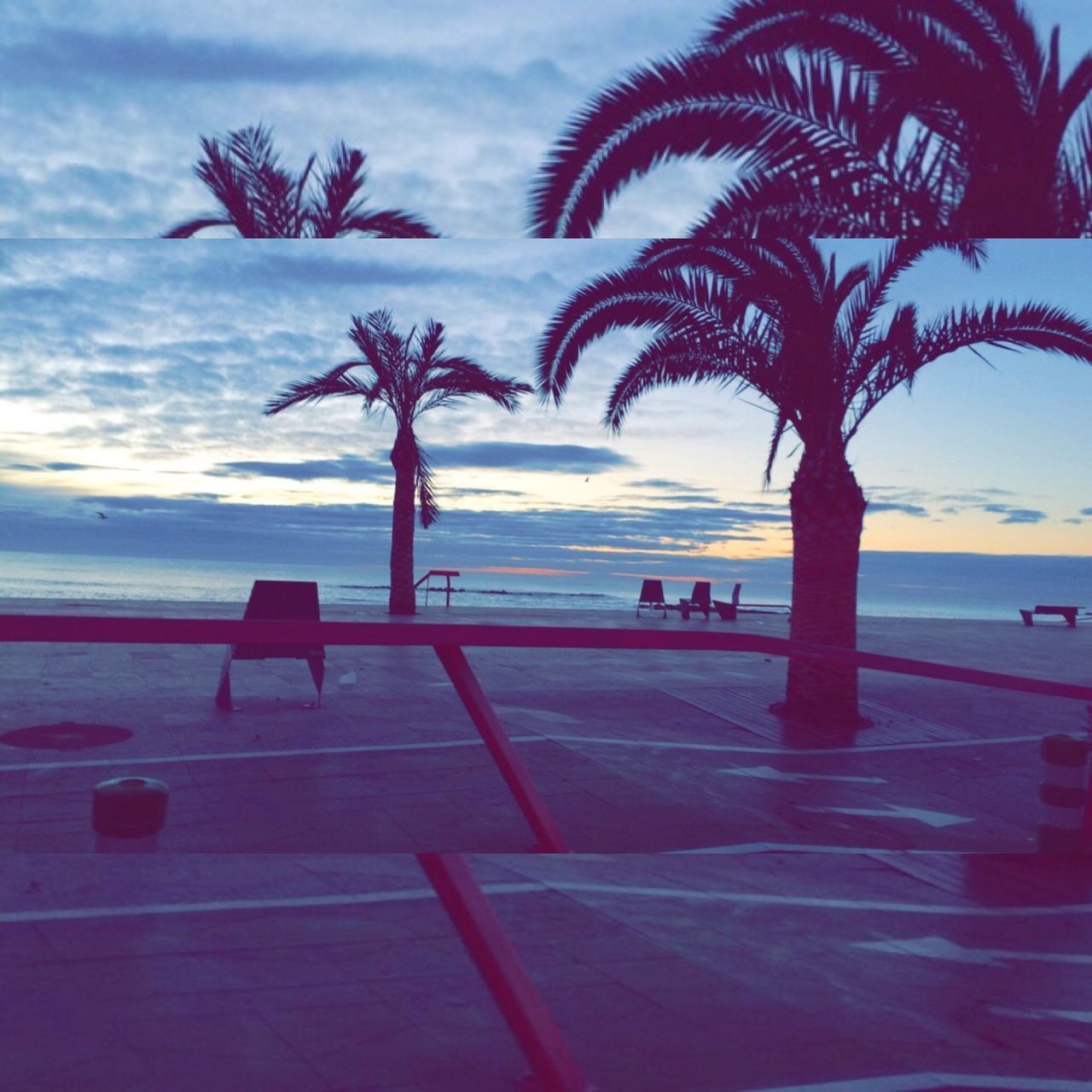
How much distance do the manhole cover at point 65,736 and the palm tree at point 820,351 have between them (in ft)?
20.5

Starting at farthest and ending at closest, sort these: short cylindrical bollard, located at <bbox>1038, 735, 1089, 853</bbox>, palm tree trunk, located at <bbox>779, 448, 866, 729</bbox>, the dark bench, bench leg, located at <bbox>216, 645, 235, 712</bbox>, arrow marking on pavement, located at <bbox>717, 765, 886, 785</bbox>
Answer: the dark bench, palm tree trunk, located at <bbox>779, 448, 866, 729</bbox>, bench leg, located at <bbox>216, 645, 235, 712</bbox>, arrow marking on pavement, located at <bbox>717, 765, 886, 785</bbox>, short cylindrical bollard, located at <bbox>1038, 735, 1089, 853</bbox>

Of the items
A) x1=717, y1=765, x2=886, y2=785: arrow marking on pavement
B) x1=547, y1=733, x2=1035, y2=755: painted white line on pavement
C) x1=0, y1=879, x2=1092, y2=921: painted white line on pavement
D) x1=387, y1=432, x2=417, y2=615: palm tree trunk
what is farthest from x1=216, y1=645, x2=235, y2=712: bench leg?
x1=387, y1=432, x2=417, y2=615: palm tree trunk

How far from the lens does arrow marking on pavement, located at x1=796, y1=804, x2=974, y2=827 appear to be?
724 cm

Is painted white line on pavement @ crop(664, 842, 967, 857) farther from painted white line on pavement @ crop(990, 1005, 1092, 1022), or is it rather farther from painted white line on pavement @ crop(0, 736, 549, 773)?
painted white line on pavement @ crop(990, 1005, 1092, 1022)

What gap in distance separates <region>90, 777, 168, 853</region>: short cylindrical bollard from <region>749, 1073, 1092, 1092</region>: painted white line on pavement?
2.68 metres

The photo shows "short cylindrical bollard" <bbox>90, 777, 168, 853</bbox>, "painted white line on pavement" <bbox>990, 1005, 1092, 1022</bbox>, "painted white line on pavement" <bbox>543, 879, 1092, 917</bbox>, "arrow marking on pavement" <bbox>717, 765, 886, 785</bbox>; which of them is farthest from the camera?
"arrow marking on pavement" <bbox>717, 765, 886, 785</bbox>

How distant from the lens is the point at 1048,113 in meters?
10.1

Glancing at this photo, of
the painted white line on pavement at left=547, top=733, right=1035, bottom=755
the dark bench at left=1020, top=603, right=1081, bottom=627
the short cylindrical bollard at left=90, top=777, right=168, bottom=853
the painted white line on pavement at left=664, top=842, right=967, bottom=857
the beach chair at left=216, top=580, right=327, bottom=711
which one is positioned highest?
the dark bench at left=1020, top=603, right=1081, bottom=627

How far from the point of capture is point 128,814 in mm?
4598

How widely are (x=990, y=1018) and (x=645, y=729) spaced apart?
5.89 meters

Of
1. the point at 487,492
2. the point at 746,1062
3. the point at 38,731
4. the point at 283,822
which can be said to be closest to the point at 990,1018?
the point at 746,1062

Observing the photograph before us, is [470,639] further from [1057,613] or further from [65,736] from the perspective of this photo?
[1057,613]

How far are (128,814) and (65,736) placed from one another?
393cm

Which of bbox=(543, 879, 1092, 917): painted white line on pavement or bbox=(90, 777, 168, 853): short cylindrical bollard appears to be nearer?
bbox=(90, 777, 168, 853): short cylindrical bollard
